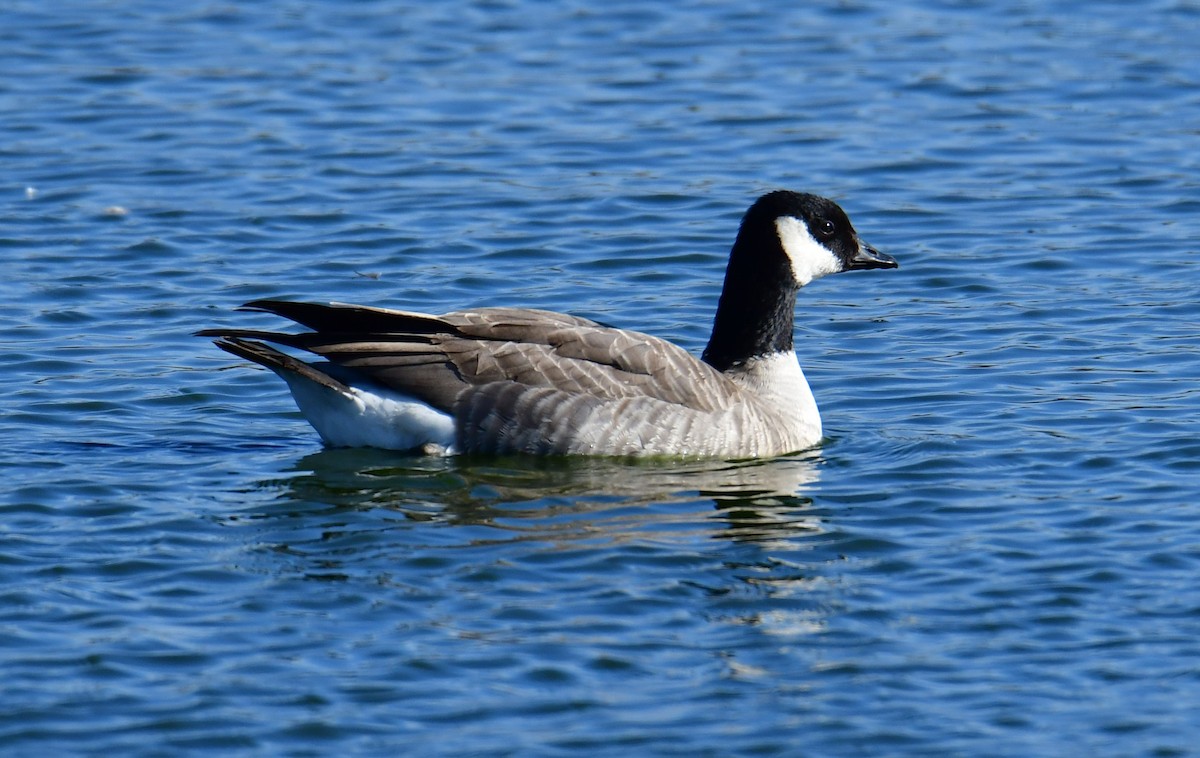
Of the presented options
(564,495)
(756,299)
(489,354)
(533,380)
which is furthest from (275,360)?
(756,299)

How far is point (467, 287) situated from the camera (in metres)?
15.0

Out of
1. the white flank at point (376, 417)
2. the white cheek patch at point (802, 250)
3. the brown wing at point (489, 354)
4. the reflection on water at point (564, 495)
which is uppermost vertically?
the white cheek patch at point (802, 250)

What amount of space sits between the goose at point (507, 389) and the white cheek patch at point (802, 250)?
103 centimetres

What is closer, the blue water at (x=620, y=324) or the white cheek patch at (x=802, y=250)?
the blue water at (x=620, y=324)

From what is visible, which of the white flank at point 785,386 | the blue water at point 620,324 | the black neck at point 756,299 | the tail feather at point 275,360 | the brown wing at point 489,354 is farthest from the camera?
the black neck at point 756,299

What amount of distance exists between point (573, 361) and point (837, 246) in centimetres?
211

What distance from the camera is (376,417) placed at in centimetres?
1152

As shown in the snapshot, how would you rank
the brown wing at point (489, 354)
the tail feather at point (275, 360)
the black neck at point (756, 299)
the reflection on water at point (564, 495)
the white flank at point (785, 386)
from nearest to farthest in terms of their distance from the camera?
the reflection on water at point (564, 495), the tail feather at point (275, 360), the brown wing at point (489, 354), the white flank at point (785, 386), the black neck at point (756, 299)

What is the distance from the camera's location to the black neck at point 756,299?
12.3 metres

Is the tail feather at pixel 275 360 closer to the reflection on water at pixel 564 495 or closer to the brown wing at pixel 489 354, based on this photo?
the brown wing at pixel 489 354

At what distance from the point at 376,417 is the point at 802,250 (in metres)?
2.96

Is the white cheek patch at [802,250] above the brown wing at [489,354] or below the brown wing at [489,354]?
above

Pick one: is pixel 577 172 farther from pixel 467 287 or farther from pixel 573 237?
pixel 467 287

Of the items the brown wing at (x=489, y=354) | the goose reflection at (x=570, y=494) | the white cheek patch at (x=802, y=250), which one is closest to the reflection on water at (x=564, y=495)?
the goose reflection at (x=570, y=494)
